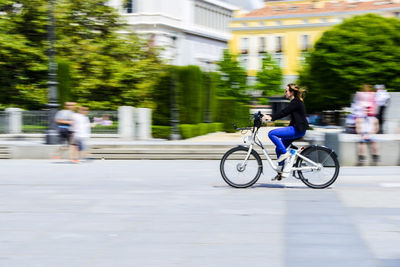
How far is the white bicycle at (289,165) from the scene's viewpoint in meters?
10.9

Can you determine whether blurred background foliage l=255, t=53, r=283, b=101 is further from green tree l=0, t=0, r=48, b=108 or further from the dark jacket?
the dark jacket

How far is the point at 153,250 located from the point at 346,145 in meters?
9.56

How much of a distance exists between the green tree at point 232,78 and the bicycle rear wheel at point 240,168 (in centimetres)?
4911

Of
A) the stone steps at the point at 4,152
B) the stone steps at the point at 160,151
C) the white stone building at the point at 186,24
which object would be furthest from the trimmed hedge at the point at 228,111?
the white stone building at the point at 186,24

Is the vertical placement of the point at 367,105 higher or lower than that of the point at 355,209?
higher

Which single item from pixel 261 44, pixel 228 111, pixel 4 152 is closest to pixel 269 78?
pixel 261 44

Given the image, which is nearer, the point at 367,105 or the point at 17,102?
the point at 367,105

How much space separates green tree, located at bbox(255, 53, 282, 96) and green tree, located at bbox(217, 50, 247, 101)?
18.0ft

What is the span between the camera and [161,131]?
80.5 ft

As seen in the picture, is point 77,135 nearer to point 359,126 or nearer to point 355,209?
point 359,126

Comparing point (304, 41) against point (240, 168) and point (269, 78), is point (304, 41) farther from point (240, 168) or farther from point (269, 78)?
point (240, 168)

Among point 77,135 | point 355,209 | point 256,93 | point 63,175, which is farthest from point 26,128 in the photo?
point 256,93

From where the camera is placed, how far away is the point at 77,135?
656 inches

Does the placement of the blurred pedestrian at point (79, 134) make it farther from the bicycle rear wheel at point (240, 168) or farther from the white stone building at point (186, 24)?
the white stone building at point (186, 24)
